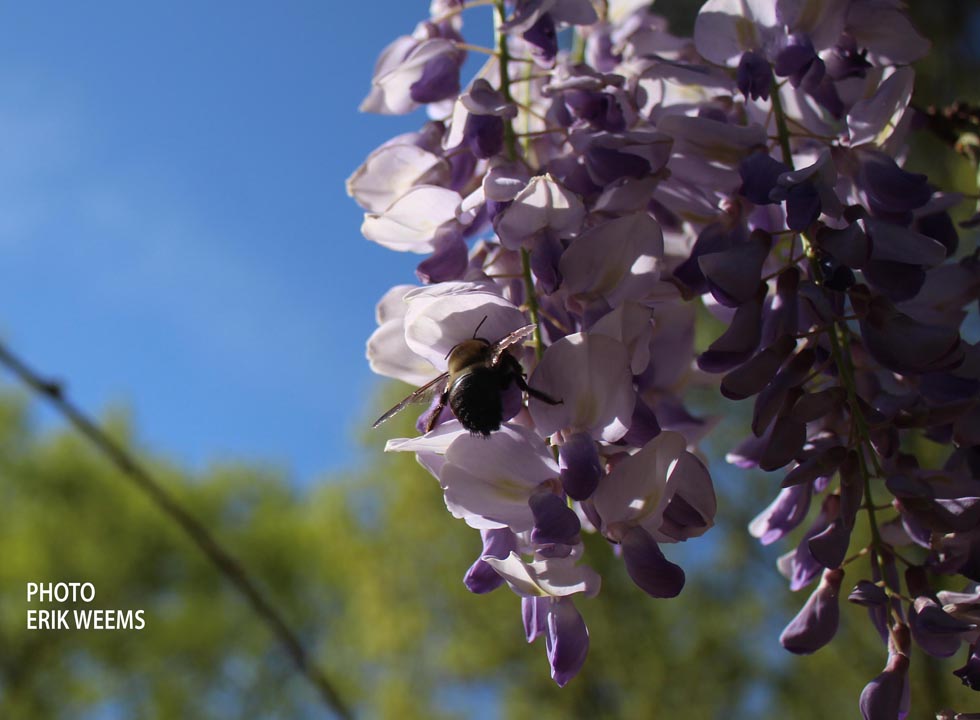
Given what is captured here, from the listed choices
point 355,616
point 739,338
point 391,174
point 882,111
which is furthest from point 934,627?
point 355,616

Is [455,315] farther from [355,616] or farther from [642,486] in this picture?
[355,616]

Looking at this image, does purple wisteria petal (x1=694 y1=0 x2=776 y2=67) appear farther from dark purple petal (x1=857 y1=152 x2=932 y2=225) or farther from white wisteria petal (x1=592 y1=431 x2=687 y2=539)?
white wisteria petal (x1=592 y1=431 x2=687 y2=539)

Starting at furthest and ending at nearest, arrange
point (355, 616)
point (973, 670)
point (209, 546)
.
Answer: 1. point (355, 616)
2. point (209, 546)
3. point (973, 670)

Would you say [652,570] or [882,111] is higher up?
[882,111]

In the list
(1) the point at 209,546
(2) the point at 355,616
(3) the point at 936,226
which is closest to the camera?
(3) the point at 936,226

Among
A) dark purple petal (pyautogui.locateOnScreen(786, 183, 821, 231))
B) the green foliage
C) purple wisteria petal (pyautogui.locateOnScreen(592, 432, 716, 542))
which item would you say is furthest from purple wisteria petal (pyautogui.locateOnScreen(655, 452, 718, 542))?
the green foliage

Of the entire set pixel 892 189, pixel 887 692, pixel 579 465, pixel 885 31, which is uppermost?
pixel 885 31

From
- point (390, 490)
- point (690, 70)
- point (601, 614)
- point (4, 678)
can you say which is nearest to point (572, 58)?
point (690, 70)
